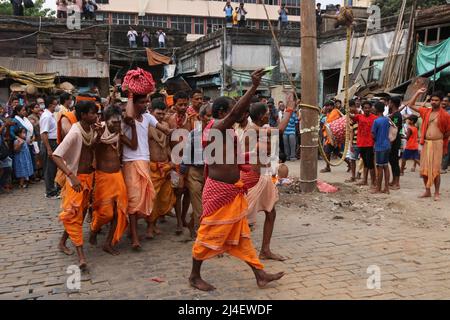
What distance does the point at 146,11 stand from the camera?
141 ft

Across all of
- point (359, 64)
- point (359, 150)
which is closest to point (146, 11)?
point (359, 64)

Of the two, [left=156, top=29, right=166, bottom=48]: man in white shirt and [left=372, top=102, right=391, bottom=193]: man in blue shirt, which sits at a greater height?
[left=156, top=29, right=166, bottom=48]: man in white shirt

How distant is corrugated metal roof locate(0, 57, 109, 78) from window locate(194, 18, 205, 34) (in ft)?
80.1

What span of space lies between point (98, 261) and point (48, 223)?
6.67ft

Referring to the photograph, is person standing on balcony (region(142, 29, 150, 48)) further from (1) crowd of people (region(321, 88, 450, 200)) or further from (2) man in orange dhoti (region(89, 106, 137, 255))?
(2) man in orange dhoti (region(89, 106, 137, 255))

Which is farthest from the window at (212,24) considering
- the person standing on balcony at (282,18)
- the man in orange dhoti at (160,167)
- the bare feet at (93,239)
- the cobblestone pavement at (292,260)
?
the bare feet at (93,239)

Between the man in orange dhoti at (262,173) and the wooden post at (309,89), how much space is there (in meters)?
2.69

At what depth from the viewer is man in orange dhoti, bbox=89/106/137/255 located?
4.57 metres

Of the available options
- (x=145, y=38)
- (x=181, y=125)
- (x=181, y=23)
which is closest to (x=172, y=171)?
(x=181, y=125)

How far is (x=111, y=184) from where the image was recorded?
4617 millimetres

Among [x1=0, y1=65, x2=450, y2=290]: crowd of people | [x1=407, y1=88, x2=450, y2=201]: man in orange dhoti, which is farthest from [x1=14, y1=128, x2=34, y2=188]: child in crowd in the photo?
[x1=407, y1=88, x2=450, y2=201]: man in orange dhoti

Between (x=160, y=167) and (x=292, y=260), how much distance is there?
200cm

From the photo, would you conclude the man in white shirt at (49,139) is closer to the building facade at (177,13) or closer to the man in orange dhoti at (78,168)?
the man in orange dhoti at (78,168)

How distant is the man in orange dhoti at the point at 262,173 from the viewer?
4.25 meters
